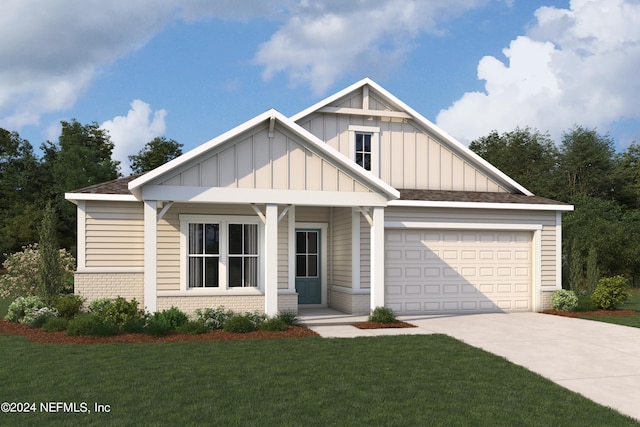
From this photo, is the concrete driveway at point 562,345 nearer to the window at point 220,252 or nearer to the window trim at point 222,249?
the window trim at point 222,249

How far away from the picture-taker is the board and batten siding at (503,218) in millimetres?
16359

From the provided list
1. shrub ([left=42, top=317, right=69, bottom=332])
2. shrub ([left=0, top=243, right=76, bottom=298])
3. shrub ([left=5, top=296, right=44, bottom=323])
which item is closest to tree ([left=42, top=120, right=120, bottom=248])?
shrub ([left=0, top=243, right=76, bottom=298])

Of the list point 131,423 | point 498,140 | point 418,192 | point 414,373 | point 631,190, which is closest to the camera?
point 131,423

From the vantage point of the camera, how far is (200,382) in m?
8.12

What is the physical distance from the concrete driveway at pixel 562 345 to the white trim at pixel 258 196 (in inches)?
118

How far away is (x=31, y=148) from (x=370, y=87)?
38113mm

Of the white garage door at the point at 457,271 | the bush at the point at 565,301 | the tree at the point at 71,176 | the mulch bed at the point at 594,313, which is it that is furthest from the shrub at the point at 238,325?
the tree at the point at 71,176

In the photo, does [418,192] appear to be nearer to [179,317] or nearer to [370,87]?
[370,87]

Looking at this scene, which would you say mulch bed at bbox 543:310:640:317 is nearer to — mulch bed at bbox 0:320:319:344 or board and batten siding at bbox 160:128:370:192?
board and batten siding at bbox 160:128:370:192

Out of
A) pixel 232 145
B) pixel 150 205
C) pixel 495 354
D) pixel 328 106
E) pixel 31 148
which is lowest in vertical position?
pixel 495 354

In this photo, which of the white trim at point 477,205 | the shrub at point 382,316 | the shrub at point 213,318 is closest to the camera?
the shrub at point 213,318

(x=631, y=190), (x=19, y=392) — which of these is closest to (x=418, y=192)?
(x=19, y=392)

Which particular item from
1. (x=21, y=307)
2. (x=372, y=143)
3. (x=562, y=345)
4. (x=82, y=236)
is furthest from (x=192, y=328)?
(x=372, y=143)

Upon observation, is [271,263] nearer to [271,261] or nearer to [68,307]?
[271,261]
